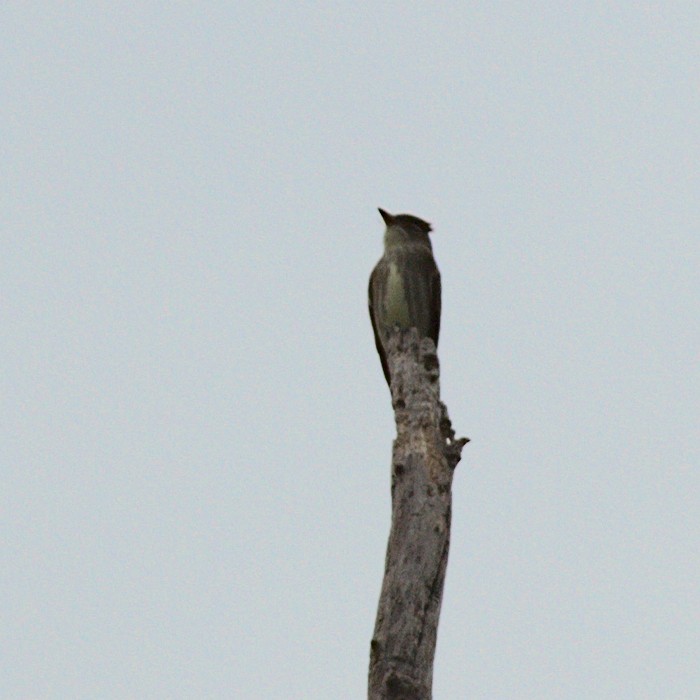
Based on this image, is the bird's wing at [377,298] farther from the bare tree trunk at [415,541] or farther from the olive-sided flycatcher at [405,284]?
the bare tree trunk at [415,541]

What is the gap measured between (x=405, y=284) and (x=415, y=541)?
1.97 m

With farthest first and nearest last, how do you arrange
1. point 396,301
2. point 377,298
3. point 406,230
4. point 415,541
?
1. point 406,230
2. point 377,298
3. point 396,301
4. point 415,541

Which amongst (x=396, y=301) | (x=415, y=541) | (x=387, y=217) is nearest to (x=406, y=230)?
(x=387, y=217)

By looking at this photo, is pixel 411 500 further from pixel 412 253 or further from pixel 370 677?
pixel 412 253

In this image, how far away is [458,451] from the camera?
644 cm

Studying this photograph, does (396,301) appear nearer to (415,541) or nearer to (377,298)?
(377,298)

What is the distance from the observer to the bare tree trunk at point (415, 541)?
5.66 m

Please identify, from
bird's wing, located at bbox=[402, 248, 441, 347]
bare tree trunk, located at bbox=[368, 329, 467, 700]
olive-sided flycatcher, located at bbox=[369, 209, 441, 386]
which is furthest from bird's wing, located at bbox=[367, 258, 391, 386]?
bare tree trunk, located at bbox=[368, 329, 467, 700]

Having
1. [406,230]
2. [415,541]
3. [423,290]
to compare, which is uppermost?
[406,230]

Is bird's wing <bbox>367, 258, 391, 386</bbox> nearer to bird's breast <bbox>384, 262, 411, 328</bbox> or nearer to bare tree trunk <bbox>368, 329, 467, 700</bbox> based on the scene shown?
bird's breast <bbox>384, 262, 411, 328</bbox>

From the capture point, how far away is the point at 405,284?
24.6 ft

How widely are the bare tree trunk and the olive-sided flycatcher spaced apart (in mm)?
525

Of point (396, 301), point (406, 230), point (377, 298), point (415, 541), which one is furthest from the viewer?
point (406, 230)

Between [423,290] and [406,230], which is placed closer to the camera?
[423,290]
